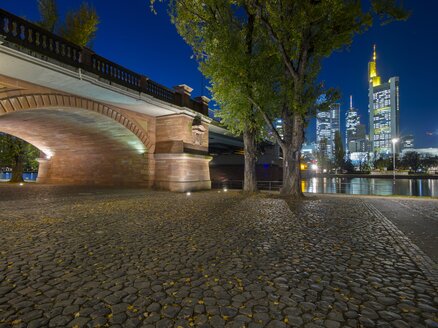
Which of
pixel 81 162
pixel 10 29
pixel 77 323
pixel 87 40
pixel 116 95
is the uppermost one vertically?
pixel 87 40

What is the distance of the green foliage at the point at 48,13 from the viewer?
20906 millimetres

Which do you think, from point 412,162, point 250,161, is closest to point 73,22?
point 250,161

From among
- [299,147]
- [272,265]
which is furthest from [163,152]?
[272,265]

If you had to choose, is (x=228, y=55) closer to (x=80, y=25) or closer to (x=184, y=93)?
(x=184, y=93)

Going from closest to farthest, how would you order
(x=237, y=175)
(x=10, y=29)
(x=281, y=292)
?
(x=281, y=292) → (x=10, y=29) → (x=237, y=175)

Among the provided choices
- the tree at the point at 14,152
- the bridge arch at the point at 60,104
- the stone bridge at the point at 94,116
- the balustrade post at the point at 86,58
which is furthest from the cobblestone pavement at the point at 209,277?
the tree at the point at 14,152

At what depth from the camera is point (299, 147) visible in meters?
14.1

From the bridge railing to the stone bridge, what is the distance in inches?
1.5

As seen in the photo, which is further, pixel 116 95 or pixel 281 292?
pixel 116 95

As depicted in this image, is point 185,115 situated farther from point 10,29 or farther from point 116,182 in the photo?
point 10,29

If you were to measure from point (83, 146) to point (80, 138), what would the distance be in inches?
63.1

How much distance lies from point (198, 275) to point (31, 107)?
479 inches

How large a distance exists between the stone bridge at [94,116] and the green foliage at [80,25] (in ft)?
27.9

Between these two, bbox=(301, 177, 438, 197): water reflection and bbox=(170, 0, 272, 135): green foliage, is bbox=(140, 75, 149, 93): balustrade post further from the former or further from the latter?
bbox=(301, 177, 438, 197): water reflection
